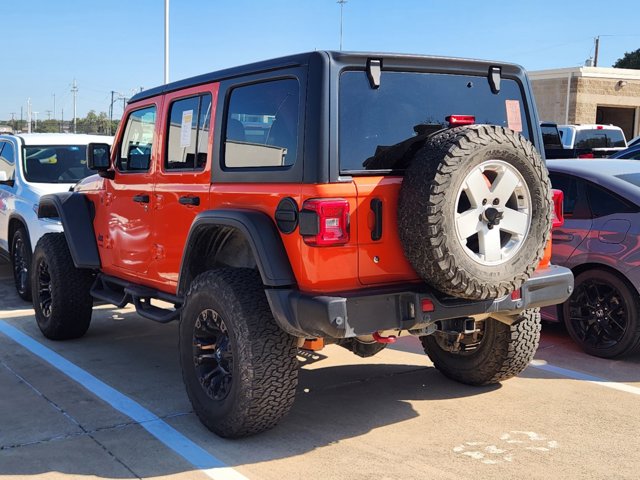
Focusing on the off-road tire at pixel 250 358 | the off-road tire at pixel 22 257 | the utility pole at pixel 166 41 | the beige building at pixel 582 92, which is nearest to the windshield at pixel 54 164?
the off-road tire at pixel 22 257

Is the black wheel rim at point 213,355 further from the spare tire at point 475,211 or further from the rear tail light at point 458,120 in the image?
the rear tail light at point 458,120

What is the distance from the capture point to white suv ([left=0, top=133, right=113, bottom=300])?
26.8 feet

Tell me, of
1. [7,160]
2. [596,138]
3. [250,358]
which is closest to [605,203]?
[250,358]

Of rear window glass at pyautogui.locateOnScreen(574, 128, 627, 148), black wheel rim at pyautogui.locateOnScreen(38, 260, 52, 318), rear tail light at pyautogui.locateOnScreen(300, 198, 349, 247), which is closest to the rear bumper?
rear tail light at pyautogui.locateOnScreen(300, 198, 349, 247)

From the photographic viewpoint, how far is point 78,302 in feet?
20.7

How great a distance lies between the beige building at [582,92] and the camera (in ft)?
102

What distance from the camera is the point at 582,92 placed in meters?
31.0

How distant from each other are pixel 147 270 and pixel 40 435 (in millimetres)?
1481

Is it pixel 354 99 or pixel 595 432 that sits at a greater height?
pixel 354 99

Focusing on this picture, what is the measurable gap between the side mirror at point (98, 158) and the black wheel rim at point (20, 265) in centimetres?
290

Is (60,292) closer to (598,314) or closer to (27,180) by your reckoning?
(27,180)

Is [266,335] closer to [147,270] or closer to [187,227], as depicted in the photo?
[187,227]

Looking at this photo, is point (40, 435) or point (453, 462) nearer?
point (453, 462)

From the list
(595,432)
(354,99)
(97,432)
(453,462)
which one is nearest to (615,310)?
(595,432)
